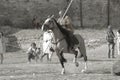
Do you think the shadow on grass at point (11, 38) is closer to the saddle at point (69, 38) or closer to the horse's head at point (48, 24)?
the saddle at point (69, 38)

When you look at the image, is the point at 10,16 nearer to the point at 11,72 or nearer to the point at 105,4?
the point at 105,4

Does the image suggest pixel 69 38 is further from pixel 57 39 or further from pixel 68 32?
pixel 57 39

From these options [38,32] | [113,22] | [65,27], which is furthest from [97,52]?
A: [65,27]

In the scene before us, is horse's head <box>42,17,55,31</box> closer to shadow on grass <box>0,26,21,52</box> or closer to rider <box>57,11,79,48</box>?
rider <box>57,11,79,48</box>

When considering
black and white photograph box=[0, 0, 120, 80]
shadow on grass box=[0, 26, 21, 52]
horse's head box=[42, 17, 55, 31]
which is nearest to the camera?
horse's head box=[42, 17, 55, 31]

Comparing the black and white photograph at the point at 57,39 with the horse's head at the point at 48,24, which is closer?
the horse's head at the point at 48,24

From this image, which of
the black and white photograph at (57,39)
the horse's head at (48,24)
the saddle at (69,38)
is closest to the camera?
the horse's head at (48,24)

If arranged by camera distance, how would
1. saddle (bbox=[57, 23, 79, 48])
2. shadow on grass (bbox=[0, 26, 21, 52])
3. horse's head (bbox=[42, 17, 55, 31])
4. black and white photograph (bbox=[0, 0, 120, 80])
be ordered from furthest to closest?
shadow on grass (bbox=[0, 26, 21, 52])
saddle (bbox=[57, 23, 79, 48])
black and white photograph (bbox=[0, 0, 120, 80])
horse's head (bbox=[42, 17, 55, 31])

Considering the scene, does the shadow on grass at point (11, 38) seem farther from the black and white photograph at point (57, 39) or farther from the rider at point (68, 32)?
the rider at point (68, 32)

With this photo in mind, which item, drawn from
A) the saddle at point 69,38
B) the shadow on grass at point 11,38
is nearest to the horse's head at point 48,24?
the saddle at point 69,38

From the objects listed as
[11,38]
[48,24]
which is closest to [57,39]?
[48,24]

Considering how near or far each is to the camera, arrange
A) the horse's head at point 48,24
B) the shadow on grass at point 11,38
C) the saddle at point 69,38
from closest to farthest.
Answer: the horse's head at point 48,24 → the saddle at point 69,38 → the shadow on grass at point 11,38

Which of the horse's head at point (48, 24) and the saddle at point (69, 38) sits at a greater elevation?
the horse's head at point (48, 24)

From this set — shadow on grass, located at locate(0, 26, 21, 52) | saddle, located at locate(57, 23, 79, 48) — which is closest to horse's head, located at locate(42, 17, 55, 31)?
saddle, located at locate(57, 23, 79, 48)
